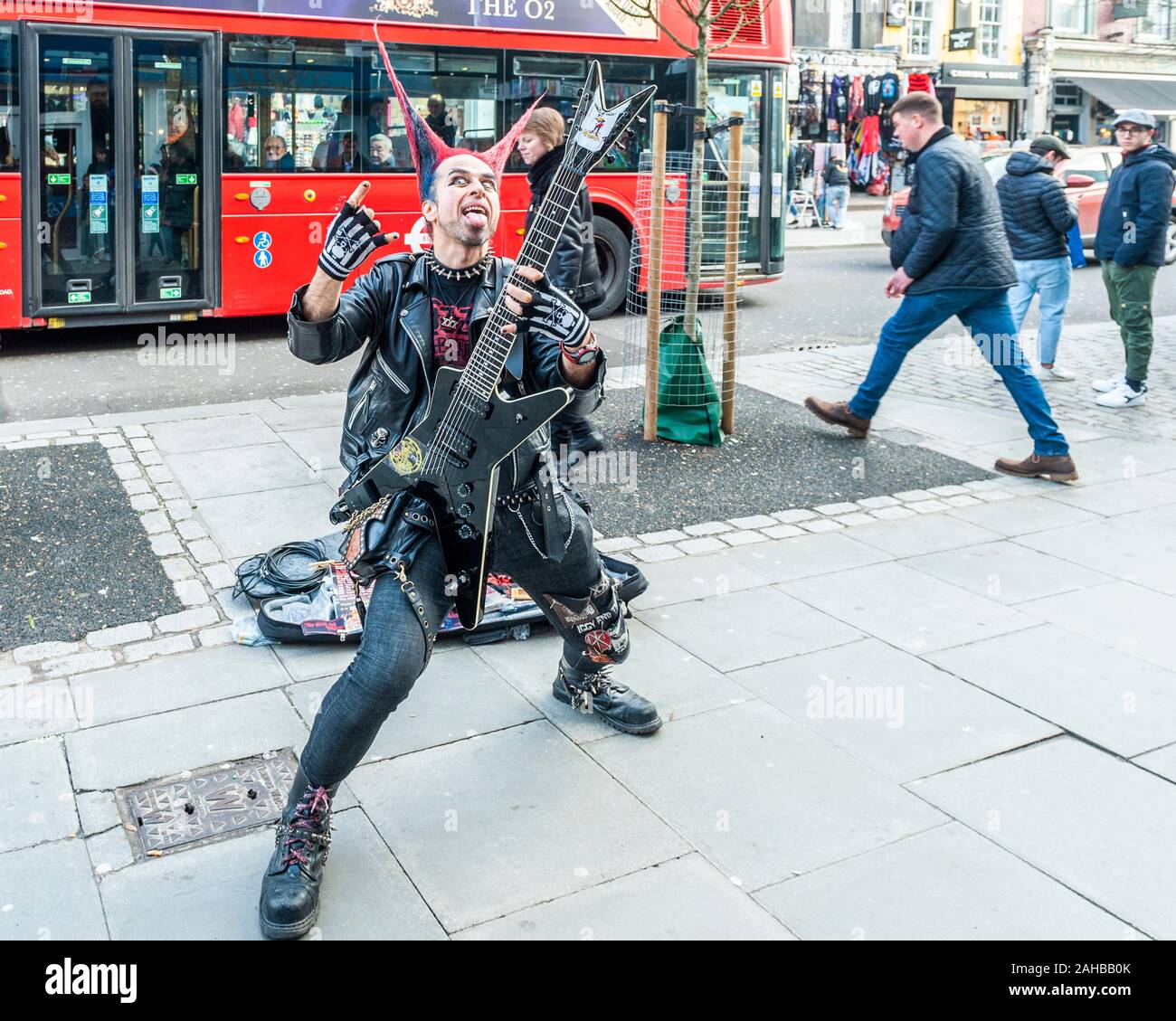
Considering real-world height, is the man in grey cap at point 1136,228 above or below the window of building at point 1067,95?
below

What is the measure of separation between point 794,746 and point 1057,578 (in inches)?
91.3

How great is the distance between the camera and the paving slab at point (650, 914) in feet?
10.8

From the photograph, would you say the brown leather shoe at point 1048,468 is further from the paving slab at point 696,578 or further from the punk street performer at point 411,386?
the punk street performer at point 411,386

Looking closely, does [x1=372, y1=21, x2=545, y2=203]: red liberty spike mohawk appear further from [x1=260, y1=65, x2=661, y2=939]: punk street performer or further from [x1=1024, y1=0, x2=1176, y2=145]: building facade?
[x1=1024, y1=0, x2=1176, y2=145]: building facade

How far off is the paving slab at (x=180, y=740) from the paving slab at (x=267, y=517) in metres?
1.74

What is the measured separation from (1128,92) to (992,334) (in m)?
33.7

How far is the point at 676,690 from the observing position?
4746 millimetres

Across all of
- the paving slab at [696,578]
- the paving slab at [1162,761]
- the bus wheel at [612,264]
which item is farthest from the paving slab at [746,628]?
the bus wheel at [612,264]

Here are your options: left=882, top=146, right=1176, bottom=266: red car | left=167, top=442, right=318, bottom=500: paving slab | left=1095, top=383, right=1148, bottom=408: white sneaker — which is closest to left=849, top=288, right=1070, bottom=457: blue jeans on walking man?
left=1095, top=383, right=1148, bottom=408: white sneaker

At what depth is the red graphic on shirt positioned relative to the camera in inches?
140

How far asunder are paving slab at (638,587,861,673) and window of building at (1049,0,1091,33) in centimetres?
3676

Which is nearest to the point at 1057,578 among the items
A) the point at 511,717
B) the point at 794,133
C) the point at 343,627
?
the point at 511,717

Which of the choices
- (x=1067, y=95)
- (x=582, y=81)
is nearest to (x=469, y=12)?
(x=582, y=81)

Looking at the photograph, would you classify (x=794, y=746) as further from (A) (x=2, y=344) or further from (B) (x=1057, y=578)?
(A) (x=2, y=344)
